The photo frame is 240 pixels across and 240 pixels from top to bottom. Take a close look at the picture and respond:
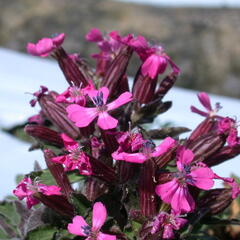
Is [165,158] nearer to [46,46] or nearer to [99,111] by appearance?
[99,111]

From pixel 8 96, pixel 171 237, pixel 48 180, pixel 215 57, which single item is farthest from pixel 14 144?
pixel 215 57

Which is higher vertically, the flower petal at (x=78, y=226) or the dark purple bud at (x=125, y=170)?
the dark purple bud at (x=125, y=170)

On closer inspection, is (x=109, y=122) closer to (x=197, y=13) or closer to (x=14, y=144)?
(x=14, y=144)

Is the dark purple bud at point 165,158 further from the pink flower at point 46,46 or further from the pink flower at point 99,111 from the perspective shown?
the pink flower at point 46,46

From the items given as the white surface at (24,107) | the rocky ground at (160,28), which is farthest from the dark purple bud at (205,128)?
the rocky ground at (160,28)

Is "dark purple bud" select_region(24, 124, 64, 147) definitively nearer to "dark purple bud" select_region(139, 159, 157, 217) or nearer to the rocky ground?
"dark purple bud" select_region(139, 159, 157, 217)
